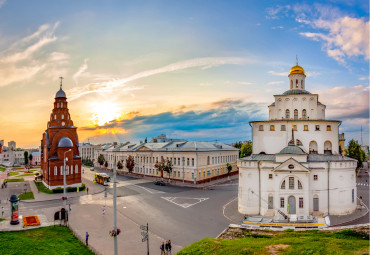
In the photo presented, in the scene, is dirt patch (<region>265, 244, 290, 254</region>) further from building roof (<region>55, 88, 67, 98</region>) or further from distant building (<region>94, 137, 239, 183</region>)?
building roof (<region>55, 88, 67, 98</region>)

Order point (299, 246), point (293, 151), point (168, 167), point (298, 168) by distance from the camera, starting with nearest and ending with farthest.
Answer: point (299, 246), point (298, 168), point (293, 151), point (168, 167)

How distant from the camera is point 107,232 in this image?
28.1m

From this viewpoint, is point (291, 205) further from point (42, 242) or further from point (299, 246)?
point (42, 242)

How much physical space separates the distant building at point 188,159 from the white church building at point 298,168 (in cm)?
2266

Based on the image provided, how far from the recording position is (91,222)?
31703 millimetres

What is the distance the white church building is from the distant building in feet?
74.4

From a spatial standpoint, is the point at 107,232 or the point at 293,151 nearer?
the point at 107,232

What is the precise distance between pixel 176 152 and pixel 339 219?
3918 cm

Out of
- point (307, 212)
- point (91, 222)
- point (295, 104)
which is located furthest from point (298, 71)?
point (91, 222)

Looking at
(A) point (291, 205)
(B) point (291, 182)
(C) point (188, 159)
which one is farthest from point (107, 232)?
(C) point (188, 159)

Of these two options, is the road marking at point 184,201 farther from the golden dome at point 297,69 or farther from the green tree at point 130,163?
the green tree at point 130,163

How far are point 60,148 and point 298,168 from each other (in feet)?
144

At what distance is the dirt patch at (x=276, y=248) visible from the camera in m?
18.3

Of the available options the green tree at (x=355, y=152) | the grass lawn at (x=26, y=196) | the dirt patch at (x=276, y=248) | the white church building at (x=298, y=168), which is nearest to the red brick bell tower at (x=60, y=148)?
the grass lawn at (x=26, y=196)
